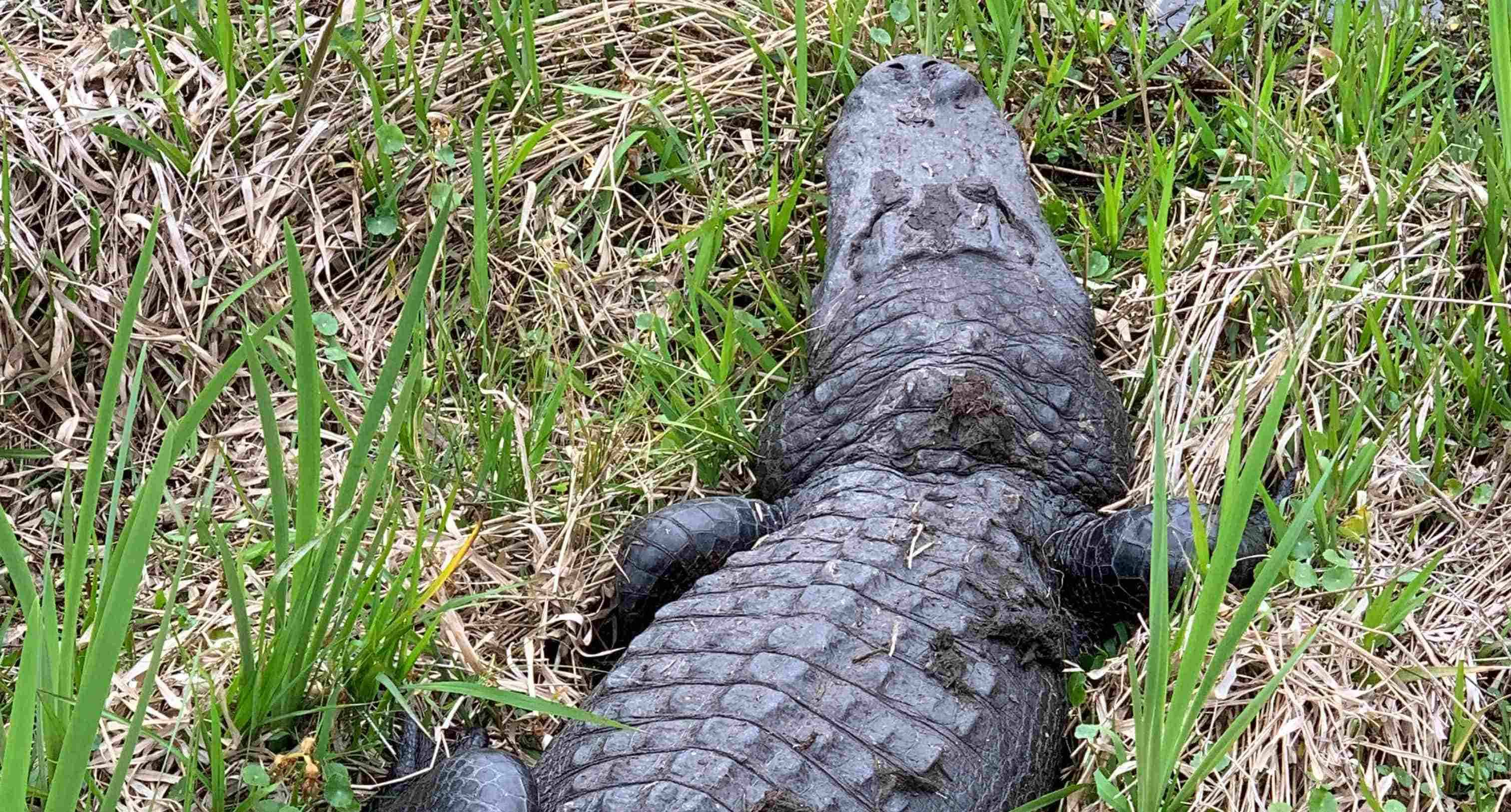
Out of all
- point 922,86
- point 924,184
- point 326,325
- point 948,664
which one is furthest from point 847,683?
point 922,86

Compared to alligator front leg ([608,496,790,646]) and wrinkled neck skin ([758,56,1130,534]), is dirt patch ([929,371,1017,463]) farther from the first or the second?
alligator front leg ([608,496,790,646])

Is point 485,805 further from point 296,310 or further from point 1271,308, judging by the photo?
point 1271,308

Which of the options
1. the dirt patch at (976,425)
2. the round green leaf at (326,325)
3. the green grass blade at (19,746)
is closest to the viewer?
the green grass blade at (19,746)

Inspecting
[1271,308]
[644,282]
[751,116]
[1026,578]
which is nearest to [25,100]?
[644,282]

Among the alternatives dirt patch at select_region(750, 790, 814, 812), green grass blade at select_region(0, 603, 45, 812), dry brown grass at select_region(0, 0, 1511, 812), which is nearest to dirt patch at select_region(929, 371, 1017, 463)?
dry brown grass at select_region(0, 0, 1511, 812)

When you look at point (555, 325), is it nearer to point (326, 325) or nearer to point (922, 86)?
point (326, 325)

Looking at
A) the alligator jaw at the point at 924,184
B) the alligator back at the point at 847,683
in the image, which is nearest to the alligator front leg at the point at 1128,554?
the alligator back at the point at 847,683

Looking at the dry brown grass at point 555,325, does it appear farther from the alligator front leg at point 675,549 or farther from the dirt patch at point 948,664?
the dirt patch at point 948,664
